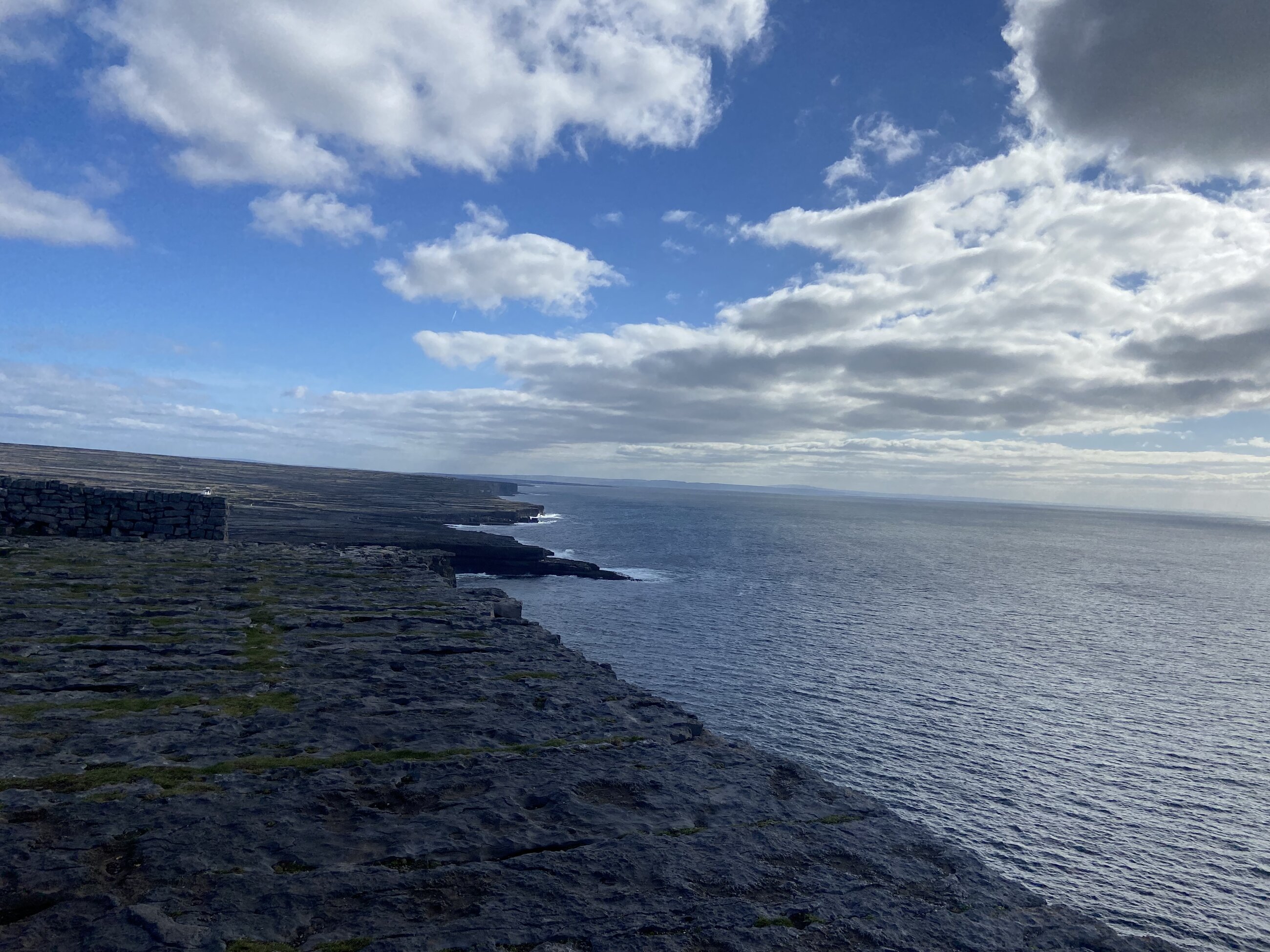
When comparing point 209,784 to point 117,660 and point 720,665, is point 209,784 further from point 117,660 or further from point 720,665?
point 720,665

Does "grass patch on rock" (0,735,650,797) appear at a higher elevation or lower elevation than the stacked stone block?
lower

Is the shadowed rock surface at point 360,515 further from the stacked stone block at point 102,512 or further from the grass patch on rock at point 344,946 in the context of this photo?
the grass patch on rock at point 344,946

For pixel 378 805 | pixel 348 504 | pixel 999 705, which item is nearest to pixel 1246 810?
pixel 999 705

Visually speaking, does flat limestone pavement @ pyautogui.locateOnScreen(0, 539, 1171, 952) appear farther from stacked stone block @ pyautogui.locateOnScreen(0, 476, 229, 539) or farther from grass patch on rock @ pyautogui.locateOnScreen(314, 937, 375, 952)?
stacked stone block @ pyautogui.locateOnScreen(0, 476, 229, 539)

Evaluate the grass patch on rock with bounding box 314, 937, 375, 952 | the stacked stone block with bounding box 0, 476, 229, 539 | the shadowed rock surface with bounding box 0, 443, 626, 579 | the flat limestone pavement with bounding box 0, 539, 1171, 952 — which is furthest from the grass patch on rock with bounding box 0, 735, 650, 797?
the shadowed rock surface with bounding box 0, 443, 626, 579

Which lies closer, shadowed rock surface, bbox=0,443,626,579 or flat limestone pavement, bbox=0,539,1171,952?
flat limestone pavement, bbox=0,539,1171,952

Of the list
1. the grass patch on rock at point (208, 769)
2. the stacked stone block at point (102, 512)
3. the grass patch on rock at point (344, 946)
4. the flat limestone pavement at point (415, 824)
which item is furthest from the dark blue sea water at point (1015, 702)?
the grass patch on rock at point (344, 946)
